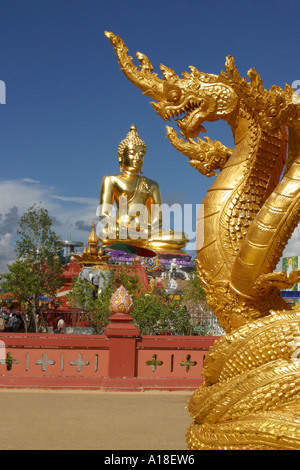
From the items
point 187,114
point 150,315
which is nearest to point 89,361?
point 150,315

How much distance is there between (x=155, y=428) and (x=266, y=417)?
9.95ft

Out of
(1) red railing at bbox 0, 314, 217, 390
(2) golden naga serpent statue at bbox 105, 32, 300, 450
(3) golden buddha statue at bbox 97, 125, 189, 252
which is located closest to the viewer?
(2) golden naga serpent statue at bbox 105, 32, 300, 450

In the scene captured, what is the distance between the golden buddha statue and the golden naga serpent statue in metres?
18.4

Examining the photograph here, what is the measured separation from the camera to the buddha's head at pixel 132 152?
22.4 meters

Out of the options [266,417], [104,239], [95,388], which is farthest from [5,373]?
[104,239]

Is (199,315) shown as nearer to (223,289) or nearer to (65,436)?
(65,436)

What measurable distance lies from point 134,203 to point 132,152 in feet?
6.97

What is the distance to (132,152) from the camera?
2245 centimetres

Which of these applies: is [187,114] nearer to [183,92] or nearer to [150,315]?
[183,92]

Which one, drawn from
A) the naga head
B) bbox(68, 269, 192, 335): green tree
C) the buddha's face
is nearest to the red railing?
bbox(68, 269, 192, 335): green tree

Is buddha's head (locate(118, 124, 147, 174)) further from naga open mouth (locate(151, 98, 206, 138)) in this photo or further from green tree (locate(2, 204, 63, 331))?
naga open mouth (locate(151, 98, 206, 138))

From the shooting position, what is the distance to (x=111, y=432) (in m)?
5.17

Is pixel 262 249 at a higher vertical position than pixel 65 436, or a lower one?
higher

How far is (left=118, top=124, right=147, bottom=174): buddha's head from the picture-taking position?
73.6ft
